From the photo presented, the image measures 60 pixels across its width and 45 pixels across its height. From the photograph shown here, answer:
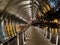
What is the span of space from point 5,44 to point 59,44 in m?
7.43

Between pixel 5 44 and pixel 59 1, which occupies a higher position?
pixel 59 1

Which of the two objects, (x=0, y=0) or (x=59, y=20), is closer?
(x=0, y=0)

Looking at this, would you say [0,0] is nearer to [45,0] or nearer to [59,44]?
[45,0]

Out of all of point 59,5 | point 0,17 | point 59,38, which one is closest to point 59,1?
point 59,5

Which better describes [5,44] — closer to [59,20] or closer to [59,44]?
[59,44]

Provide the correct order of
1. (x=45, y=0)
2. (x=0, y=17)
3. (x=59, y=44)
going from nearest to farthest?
(x=59, y=44) → (x=45, y=0) → (x=0, y=17)

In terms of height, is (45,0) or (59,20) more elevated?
(45,0)

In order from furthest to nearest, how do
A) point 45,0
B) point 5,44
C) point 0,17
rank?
point 0,17 → point 45,0 → point 5,44

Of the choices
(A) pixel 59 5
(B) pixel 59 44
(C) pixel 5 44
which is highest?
(A) pixel 59 5

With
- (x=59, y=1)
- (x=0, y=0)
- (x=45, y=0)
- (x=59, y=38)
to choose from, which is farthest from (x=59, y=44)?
(x=45, y=0)

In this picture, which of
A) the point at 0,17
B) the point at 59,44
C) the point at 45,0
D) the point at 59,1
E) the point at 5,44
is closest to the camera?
the point at 5,44

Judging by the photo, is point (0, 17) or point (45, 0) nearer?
point (45, 0)

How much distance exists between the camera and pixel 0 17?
2917cm

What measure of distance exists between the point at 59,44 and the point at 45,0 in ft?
39.8
